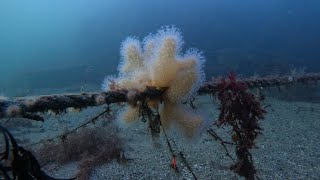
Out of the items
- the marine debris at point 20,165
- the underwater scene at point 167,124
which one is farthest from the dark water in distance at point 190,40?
the marine debris at point 20,165

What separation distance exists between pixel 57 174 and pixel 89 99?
505 cm

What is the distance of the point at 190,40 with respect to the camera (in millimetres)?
38750

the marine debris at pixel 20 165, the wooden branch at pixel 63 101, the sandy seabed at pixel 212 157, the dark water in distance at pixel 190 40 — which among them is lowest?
the sandy seabed at pixel 212 157

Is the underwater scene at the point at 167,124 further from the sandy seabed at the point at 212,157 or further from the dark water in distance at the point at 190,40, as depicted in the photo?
the dark water in distance at the point at 190,40

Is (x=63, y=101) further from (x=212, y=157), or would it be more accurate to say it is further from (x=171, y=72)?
(x=212, y=157)

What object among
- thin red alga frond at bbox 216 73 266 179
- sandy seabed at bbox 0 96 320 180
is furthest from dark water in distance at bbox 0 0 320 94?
thin red alga frond at bbox 216 73 266 179

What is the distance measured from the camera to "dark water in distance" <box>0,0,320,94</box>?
3105cm

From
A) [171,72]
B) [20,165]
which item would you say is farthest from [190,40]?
[20,165]

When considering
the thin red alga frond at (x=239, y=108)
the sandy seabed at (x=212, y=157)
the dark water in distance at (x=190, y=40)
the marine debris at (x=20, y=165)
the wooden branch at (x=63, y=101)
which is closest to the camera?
the wooden branch at (x=63, y=101)

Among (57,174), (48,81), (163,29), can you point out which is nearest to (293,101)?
(57,174)

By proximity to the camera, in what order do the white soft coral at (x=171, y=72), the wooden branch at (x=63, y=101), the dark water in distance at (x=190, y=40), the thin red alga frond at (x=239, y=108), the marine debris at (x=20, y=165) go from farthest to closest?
the dark water in distance at (x=190, y=40), the thin red alga frond at (x=239, y=108), the white soft coral at (x=171, y=72), the marine debris at (x=20, y=165), the wooden branch at (x=63, y=101)

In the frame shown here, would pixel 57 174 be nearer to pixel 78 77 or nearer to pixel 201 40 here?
pixel 78 77

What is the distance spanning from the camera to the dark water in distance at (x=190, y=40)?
31047 mm

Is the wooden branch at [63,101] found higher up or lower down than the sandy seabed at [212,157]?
higher up
